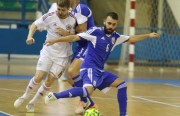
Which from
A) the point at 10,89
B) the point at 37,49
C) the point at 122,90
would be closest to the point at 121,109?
the point at 122,90

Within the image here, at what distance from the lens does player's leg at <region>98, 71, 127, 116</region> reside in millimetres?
7449

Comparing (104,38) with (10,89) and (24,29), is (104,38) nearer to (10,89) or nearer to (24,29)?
(10,89)

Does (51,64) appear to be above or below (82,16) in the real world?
below

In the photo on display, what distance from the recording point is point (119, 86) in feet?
24.7

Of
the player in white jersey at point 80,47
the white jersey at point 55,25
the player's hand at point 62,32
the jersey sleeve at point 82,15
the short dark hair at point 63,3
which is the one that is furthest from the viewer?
the jersey sleeve at point 82,15

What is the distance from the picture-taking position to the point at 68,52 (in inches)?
332

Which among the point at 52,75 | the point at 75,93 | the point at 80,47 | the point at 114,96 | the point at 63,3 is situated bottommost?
the point at 114,96

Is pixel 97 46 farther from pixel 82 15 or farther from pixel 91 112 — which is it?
pixel 82 15

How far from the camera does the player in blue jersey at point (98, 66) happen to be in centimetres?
741

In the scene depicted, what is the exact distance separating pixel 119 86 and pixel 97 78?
13.0 inches

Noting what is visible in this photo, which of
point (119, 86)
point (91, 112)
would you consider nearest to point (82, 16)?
point (119, 86)

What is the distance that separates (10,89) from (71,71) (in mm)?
2974

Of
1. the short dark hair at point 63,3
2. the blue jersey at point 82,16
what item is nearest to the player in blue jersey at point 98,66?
the short dark hair at point 63,3

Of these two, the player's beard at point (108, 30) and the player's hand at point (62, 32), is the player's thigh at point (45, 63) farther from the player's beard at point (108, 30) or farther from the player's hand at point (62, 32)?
the player's beard at point (108, 30)
